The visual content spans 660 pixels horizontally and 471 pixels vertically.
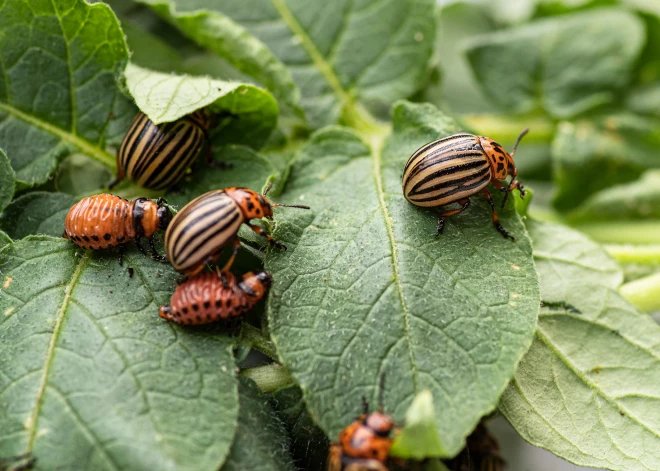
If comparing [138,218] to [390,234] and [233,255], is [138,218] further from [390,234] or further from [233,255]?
[390,234]

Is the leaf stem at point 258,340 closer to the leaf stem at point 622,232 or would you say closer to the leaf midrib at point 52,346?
the leaf midrib at point 52,346

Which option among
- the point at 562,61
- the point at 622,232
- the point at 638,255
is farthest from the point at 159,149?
the point at 622,232

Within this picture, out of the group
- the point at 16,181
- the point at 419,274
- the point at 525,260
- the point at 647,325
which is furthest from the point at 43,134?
the point at 647,325

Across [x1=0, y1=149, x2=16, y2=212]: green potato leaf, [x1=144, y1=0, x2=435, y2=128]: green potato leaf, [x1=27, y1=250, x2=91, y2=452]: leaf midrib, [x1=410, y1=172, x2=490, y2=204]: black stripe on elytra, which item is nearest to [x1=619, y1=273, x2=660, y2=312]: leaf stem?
[x1=410, y1=172, x2=490, y2=204]: black stripe on elytra

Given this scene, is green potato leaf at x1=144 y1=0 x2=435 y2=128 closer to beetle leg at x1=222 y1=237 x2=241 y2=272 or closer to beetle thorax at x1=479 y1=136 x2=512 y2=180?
beetle thorax at x1=479 y1=136 x2=512 y2=180

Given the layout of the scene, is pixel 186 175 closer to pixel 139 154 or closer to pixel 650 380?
pixel 139 154

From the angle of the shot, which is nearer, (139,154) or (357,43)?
(139,154)

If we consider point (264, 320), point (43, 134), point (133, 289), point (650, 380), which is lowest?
point (650, 380)
